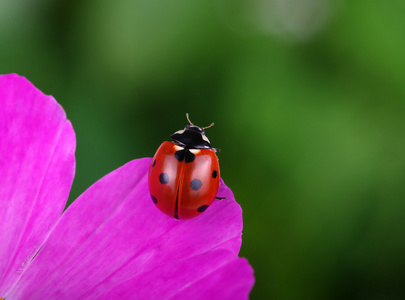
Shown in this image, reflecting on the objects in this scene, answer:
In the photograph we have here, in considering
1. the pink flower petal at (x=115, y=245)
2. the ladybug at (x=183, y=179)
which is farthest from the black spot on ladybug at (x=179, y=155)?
the pink flower petal at (x=115, y=245)

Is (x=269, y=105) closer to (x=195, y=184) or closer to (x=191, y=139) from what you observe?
(x=191, y=139)

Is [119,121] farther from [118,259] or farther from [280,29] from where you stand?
[118,259]

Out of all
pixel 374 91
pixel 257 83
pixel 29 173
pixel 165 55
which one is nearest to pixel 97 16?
pixel 165 55

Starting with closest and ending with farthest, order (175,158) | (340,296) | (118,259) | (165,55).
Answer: (118,259)
(175,158)
(340,296)
(165,55)

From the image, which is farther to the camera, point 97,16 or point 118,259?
point 97,16


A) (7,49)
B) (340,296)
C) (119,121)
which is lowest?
(340,296)

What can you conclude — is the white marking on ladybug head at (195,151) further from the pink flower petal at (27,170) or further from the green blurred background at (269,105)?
the green blurred background at (269,105)

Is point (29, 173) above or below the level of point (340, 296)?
above
